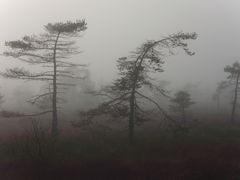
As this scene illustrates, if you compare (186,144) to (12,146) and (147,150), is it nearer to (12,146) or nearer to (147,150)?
(147,150)

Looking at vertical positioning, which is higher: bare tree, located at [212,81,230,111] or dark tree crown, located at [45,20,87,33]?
dark tree crown, located at [45,20,87,33]

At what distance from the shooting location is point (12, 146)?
577 inches

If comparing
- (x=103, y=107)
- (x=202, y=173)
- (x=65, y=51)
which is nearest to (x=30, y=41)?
(x=65, y=51)

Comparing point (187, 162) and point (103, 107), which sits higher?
point (103, 107)

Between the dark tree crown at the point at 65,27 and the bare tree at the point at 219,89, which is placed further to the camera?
the bare tree at the point at 219,89

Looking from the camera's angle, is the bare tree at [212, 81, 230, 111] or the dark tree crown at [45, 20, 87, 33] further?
the bare tree at [212, 81, 230, 111]

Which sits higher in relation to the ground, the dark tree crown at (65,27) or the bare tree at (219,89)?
the dark tree crown at (65,27)

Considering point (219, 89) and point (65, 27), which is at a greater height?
point (65, 27)

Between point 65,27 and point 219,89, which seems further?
point 219,89

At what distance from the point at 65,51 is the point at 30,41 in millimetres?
2720

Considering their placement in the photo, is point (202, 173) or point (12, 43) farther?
point (12, 43)

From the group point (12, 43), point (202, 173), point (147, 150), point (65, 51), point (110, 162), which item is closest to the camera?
point (202, 173)

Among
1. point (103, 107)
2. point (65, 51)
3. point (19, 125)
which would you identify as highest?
point (65, 51)

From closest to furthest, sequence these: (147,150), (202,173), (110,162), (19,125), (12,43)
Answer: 1. (202,173)
2. (110,162)
3. (147,150)
4. (12,43)
5. (19,125)
